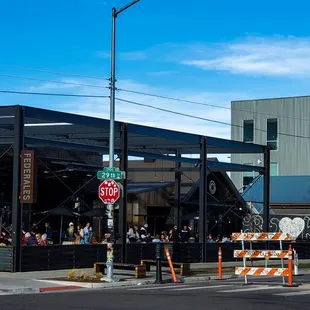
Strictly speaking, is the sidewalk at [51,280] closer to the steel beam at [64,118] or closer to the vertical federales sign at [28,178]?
the vertical federales sign at [28,178]

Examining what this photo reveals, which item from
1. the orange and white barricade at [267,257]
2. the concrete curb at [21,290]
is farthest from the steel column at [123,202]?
the concrete curb at [21,290]

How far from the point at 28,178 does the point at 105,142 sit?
40.3 feet

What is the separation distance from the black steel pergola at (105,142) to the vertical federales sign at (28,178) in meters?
0.21

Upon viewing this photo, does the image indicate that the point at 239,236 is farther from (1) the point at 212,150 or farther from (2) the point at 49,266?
(1) the point at 212,150

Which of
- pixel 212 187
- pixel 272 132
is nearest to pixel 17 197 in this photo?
pixel 212 187

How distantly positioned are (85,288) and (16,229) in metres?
4.94

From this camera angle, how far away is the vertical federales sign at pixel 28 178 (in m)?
24.8

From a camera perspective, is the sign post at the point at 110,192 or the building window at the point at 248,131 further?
the building window at the point at 248,131

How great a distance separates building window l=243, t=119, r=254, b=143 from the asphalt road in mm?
40313

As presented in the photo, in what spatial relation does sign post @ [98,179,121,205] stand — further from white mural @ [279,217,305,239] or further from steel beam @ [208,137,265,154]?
white mural @ [279,217,305,239]

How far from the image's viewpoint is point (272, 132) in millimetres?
60250

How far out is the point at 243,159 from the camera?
2458 inches

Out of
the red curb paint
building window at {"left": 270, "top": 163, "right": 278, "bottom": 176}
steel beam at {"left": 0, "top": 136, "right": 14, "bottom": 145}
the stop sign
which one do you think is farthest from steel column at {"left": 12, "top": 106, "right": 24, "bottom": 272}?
building window at {"left": 270, "top": 163, "right": 278, "bottom": 176}

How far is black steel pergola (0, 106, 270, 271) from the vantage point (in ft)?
82.4
